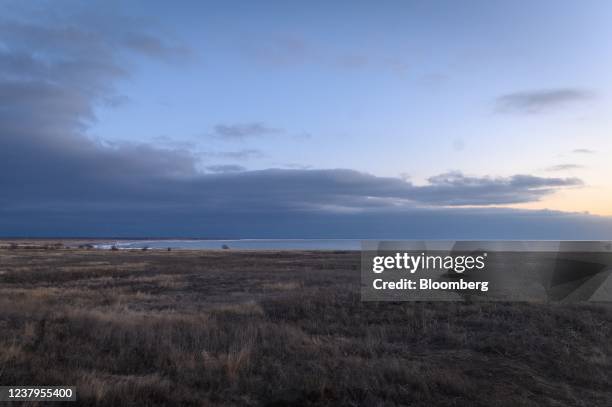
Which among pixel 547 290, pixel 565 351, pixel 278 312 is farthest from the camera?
pixel 547 290

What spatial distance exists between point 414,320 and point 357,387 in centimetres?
716

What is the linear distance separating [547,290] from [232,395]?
19463 millimetres

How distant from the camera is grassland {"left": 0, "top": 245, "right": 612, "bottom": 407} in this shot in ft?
23.6

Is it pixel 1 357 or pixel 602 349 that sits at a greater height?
pixel 1 357

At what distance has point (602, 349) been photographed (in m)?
11.2

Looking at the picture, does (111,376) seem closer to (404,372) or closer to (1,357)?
(1,357)

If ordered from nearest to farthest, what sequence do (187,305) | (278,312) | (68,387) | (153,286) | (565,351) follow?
(68,387) → (565,351) → (278,312) → (187,305) → (153,286)

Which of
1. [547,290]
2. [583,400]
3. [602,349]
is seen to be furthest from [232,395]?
[547,290]

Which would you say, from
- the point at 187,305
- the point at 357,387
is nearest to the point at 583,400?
the point at 357,387

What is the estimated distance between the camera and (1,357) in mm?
7852

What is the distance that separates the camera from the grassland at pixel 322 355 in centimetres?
720

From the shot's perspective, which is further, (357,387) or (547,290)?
(547,290)

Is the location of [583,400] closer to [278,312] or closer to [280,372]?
[280,372]

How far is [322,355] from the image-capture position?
953 cm
